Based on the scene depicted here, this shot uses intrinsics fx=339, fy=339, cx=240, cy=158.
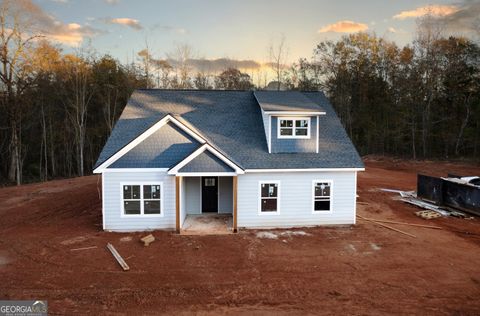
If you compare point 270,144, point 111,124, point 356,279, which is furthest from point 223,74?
point 356,279

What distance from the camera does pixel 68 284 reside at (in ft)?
30.1

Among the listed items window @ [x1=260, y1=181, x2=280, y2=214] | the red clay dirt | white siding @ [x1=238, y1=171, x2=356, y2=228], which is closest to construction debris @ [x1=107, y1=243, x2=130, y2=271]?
the red clay dirt

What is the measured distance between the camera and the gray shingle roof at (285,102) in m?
14.9

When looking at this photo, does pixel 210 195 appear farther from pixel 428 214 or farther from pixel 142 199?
pixel 428 214

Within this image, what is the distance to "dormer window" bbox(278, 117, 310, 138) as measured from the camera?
14930 mm

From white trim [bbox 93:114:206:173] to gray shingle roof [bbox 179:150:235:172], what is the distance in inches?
28.6

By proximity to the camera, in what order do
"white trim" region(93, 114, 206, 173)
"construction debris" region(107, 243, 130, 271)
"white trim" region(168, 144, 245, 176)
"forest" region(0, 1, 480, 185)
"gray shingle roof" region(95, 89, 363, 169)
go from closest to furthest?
"construction debris" region(107, 243, 130, 271), "white trim" region(93, 114, 206, 173), "white trim" region(168, 144, 245, 176), "gray shingle roof" region(95, 89, 363, 169), "forest" region(0, 1, 480, 185)

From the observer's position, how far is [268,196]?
1391 centimetres

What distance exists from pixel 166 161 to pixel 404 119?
102 feet

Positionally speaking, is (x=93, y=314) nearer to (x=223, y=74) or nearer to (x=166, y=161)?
(x=166, y=161)

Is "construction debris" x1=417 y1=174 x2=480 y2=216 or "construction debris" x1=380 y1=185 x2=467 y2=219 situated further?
"construction debris" x1=380 y1=185 x2=467 y2=219

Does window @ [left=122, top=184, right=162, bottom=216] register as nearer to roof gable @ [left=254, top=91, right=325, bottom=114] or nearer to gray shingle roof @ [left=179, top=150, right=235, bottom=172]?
gray shingle roof @ [left=179, top=150, right=235, bottom=172]

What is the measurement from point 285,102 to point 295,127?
171 cm

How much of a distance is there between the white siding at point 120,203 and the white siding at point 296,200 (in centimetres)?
281
